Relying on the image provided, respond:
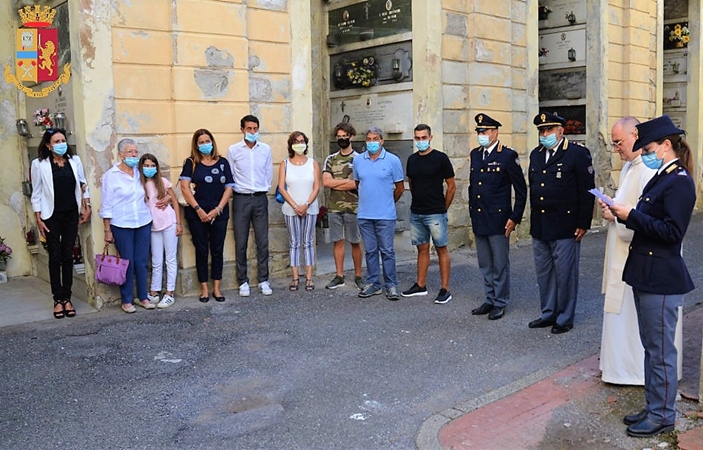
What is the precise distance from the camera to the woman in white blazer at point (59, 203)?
6.89 meters

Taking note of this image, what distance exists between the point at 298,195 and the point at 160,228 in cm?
156

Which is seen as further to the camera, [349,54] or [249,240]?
[349,54]

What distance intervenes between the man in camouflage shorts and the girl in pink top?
1.73 m

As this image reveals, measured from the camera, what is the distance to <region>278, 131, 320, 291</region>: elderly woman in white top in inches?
314

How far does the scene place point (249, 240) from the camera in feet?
27.5

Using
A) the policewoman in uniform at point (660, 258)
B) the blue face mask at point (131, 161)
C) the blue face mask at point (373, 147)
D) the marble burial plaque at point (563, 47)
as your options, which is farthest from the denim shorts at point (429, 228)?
the marble burial plaque at point (563, 47)

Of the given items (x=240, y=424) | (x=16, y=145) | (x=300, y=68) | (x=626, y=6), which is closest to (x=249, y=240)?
(x=300, y=68)

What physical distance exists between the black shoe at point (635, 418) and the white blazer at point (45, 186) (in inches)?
210

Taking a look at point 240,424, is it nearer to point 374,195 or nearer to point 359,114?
point 374,195

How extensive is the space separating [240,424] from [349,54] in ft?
27.4

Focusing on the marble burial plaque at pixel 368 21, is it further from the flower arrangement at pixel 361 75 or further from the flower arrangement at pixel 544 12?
the flower arrangement at pixel 544 12

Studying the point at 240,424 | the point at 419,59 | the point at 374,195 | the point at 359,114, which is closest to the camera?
the point at 240,424

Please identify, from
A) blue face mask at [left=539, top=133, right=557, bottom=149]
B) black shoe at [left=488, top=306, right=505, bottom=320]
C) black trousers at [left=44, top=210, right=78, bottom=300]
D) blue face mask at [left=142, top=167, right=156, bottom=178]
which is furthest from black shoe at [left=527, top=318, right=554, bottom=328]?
black trousers at [left=44, top=210, right=78, bottom=300]

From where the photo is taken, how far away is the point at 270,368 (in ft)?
18.1
